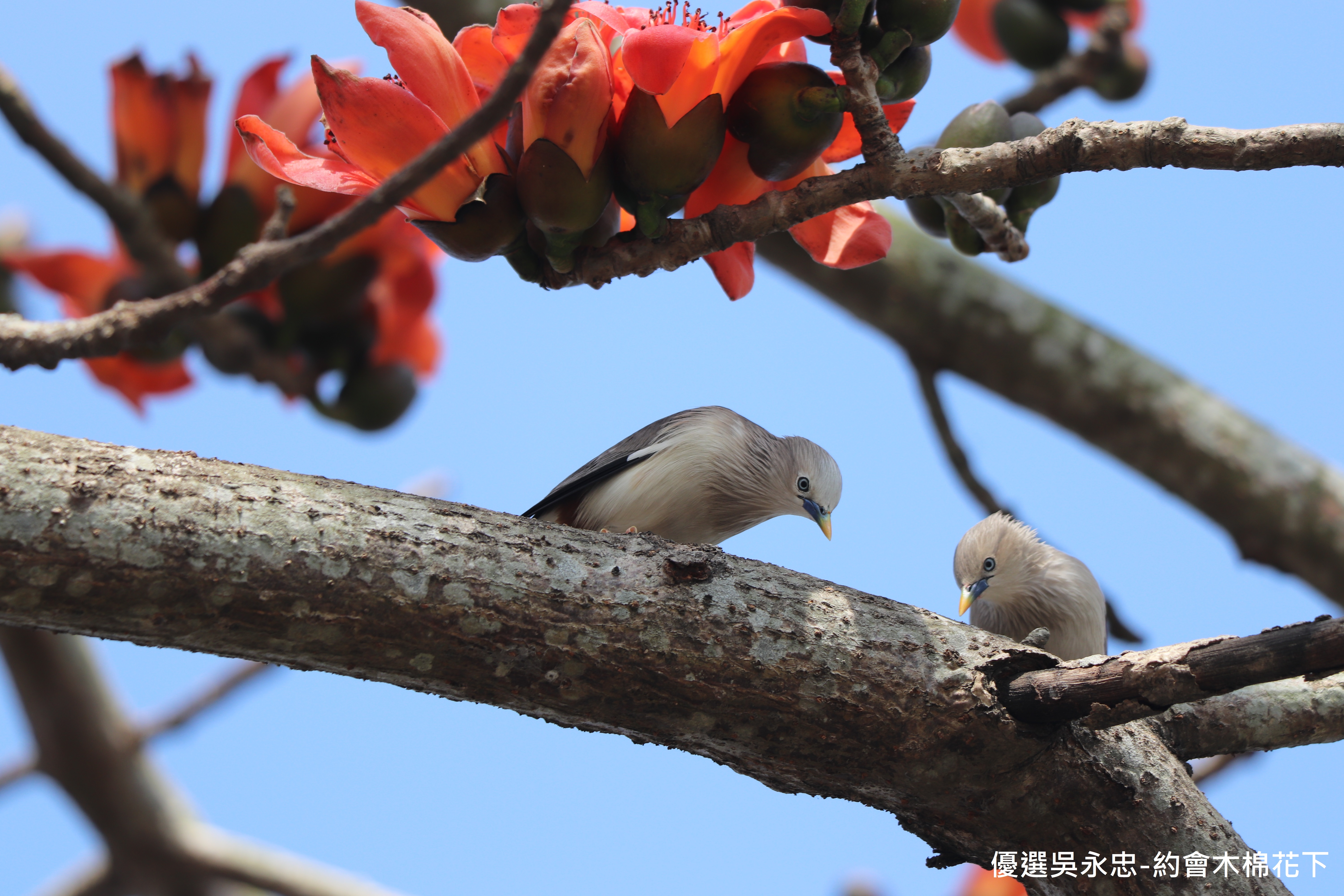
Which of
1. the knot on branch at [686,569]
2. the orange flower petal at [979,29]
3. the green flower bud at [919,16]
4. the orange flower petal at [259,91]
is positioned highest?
the orange flower petal at [979,29]

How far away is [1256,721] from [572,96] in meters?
2.20

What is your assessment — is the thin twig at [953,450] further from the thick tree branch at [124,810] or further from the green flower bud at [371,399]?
the thick tree branch at [124,810]

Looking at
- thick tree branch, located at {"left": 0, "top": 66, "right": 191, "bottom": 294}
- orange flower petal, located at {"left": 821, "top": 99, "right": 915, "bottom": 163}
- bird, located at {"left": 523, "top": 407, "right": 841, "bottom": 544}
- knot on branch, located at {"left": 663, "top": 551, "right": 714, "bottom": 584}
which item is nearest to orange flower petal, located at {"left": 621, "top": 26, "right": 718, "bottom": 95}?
orange flower petal, located at {"left": 821, "top": 99, "right": 915, "bottom": 163}

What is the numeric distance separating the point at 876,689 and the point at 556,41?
147 centimetres

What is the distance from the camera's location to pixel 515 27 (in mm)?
2033

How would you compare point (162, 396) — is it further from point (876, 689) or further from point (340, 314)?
point (876, 689)

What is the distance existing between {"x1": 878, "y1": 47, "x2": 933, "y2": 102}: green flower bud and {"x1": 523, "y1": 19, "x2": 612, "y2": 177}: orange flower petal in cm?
56

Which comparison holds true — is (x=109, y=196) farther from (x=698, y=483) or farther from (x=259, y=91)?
(x=698, y=483)

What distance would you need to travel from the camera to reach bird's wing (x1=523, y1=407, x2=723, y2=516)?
3012 mm

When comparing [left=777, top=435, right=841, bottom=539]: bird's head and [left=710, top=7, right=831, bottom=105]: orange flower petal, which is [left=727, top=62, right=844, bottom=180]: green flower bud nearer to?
[left=710, top=7, right=831, bottom=105]: orange flower petal

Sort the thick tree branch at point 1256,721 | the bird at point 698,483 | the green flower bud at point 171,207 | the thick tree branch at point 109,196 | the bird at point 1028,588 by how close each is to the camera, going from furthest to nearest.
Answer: the green flower bud at point 171,207 < the bird at point 1028,588 < the bird at point 698,483 < the thick tree branch at point 109,196 < the thick tree branch at point 1256,721

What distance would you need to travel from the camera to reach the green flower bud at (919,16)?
6.38 feet

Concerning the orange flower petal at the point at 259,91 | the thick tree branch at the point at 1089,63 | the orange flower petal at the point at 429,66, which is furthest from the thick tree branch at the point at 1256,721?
the orange flower petal at the point at 259,91

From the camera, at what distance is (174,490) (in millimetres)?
2037
